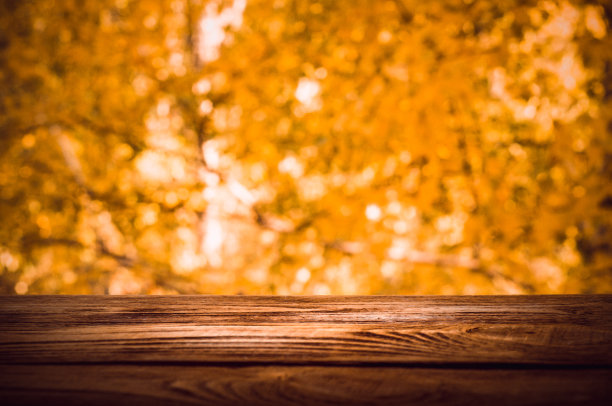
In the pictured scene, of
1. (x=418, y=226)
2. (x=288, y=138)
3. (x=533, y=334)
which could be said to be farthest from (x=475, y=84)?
(x=533, y=334)

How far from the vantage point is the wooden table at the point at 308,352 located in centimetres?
46

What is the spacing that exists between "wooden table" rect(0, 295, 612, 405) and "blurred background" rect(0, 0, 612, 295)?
1.20 meters

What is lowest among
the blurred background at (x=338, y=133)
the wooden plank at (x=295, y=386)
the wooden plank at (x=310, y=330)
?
the wooden plank at (x=295, y=386)

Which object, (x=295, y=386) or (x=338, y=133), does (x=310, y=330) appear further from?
(x=338, y=133)

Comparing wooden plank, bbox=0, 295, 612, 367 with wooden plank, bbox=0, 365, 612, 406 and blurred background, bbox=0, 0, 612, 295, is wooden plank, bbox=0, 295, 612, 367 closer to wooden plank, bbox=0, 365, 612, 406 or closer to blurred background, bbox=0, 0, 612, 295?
wooden plank, bbox=0, 365, 612, 406

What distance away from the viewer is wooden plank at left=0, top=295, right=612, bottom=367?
0.54 metres

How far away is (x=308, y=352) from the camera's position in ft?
1.79

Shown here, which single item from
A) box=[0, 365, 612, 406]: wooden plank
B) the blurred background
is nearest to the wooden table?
box=[0, 365, 612, 406]: wooden plank

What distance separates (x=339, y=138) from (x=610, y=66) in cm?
162

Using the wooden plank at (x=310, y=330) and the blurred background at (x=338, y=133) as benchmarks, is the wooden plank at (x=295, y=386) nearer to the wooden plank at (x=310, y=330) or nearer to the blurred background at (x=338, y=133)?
the wooden plank at (x=310, y=330)

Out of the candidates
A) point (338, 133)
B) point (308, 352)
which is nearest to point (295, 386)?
point (308, 352)

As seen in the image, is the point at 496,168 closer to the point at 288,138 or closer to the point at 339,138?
the point at 339,138

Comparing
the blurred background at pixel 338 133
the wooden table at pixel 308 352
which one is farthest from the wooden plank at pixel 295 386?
the blurred background at pixel 338 133

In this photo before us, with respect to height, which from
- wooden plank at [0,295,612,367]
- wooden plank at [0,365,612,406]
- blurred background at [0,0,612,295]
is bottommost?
wooden plank at [0,365,612,406]
